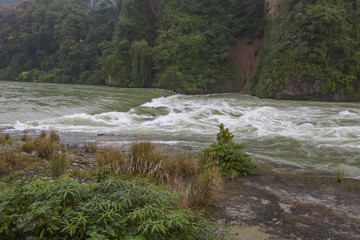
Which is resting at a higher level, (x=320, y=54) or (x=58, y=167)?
(x=320, y=54)

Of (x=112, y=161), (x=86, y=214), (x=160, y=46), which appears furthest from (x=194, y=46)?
(x=86, y=214)

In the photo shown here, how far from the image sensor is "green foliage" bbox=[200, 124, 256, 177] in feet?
21.8

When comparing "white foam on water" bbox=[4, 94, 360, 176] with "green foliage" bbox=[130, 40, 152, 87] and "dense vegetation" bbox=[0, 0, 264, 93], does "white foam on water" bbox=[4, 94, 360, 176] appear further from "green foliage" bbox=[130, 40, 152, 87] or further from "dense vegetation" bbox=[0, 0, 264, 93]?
"green foliage" bbox=[130, 40, 152, 87]

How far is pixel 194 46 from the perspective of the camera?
34.8m

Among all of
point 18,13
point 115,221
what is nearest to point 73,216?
point 115,221

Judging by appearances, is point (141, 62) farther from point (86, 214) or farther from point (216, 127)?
point (86, 214)

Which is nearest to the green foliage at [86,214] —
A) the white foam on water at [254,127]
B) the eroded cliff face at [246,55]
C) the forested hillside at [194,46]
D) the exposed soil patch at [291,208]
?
the exposed soil patch at [291,208]

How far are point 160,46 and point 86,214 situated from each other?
1325 inches

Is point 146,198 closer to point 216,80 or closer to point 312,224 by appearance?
point 312,224

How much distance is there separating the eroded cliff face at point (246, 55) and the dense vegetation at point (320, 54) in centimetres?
759

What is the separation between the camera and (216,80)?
114 feet

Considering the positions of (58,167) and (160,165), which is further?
(160,165)

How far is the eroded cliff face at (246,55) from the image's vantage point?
34703mm

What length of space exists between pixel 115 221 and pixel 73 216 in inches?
17.3
